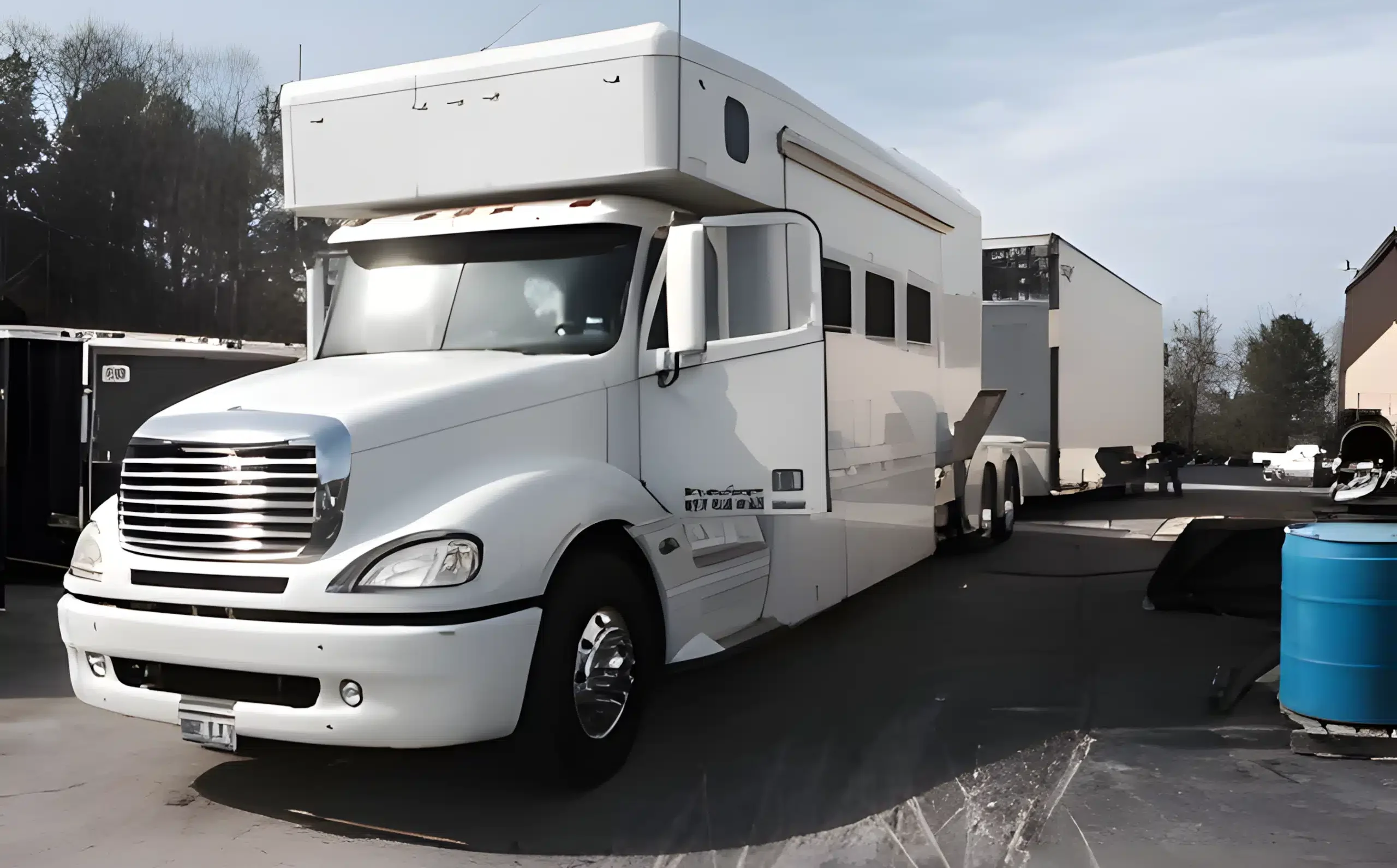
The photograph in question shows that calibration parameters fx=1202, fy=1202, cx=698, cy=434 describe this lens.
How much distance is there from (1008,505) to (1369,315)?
23.0 meters

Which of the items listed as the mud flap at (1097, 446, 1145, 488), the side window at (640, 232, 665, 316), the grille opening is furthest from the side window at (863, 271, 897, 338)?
the mud flap at (1097, 446, 1145, 488)

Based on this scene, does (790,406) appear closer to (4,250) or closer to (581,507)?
(581,507)

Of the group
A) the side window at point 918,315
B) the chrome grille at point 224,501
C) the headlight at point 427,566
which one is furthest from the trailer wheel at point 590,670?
the side window at point 918,315

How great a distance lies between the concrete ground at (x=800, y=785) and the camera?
461 cm

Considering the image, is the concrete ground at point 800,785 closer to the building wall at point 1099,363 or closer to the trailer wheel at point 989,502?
the trailer wheel at point 989,502

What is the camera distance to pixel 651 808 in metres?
5.05

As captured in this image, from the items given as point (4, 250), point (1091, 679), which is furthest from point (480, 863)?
point (4, 250)

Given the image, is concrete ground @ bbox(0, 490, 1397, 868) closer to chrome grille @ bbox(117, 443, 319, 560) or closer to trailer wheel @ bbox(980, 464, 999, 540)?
chrome grille @ bbox(117, 443, 319, 560)

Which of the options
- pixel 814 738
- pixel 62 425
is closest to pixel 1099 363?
pixel 814 738

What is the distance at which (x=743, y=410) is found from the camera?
19.2ft

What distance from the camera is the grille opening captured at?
15.1ft

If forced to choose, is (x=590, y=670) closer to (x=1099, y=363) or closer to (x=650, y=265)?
(x=650, y=265)

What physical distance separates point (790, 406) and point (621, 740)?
175cm

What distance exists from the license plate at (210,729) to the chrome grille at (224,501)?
2.00ft
